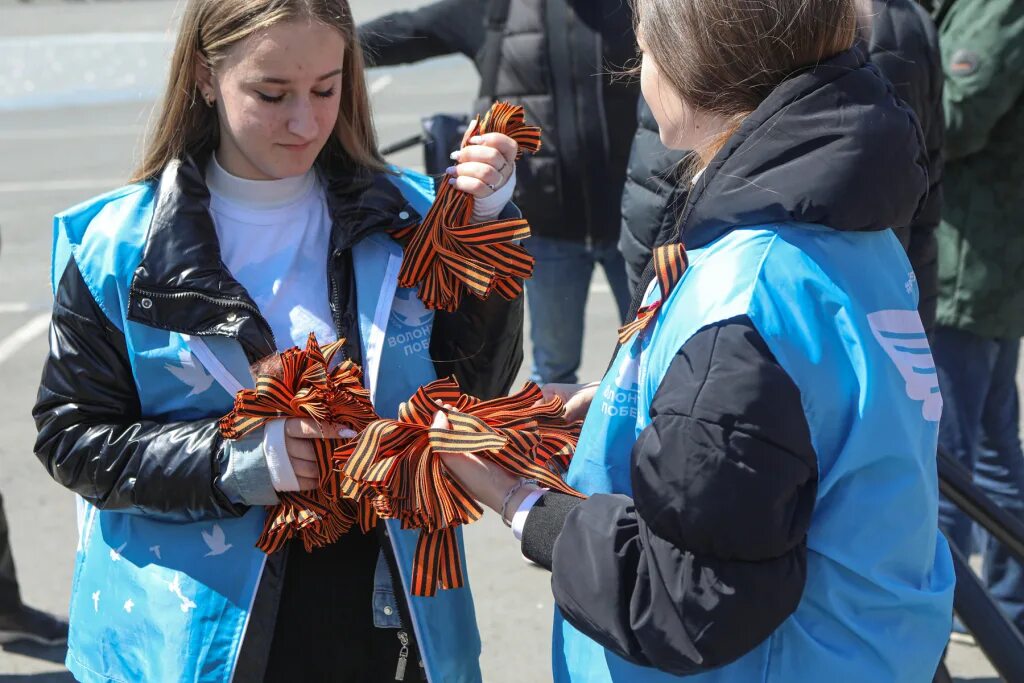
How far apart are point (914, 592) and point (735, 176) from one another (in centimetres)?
60

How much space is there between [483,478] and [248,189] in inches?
31.6

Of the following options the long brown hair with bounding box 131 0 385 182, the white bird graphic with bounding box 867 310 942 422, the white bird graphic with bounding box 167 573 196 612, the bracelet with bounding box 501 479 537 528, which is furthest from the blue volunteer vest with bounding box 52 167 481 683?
the white bird graphic with bounding box 867 310 942 422

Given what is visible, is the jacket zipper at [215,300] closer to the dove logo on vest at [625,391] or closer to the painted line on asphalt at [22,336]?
the dove logo on vest at [625,391]

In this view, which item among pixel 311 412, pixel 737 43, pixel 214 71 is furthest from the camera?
pixel 214 71

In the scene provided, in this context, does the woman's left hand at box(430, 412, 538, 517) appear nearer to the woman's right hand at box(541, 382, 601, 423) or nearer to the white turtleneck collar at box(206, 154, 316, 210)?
the woman's right hand at box(541, 382, 601, 423)

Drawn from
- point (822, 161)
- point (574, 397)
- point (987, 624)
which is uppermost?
point (822, 161)

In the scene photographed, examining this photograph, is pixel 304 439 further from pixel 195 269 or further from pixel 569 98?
pixel 569 98

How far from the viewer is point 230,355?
6.80ft

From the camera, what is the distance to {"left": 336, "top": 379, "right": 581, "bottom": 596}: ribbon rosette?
1.78 m

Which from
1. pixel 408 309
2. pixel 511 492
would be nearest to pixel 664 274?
pixel 511 492

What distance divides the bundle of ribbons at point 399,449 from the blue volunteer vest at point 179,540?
0.10 m

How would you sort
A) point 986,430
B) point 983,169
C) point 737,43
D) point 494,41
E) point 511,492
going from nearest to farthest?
point 737,43
point 511,492
point 983,169
point 986,430
point 494,41

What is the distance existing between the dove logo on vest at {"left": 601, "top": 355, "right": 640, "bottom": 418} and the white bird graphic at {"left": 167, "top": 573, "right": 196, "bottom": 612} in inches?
33.3

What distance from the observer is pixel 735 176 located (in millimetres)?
1534
